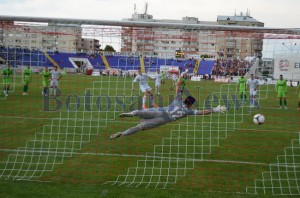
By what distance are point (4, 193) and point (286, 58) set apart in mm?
6424

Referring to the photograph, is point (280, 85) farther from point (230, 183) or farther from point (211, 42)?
point (230, 183)

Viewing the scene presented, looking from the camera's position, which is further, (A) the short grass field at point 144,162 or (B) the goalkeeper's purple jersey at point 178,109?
(B) the goalkeeper's purple jersey at point 178,109

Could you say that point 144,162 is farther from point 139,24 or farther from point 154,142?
point 139,24

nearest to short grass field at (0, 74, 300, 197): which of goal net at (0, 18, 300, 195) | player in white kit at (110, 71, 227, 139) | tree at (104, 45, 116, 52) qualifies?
A: goal net at (0, 18, 300, 195)

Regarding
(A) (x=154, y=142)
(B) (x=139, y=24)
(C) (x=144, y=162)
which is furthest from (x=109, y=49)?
(A) (x=154, y=142)

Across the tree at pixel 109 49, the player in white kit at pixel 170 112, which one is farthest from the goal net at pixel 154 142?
the player in white kit at pixel 170 112

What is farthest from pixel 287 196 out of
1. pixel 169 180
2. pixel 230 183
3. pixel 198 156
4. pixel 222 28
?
pixel 222 28

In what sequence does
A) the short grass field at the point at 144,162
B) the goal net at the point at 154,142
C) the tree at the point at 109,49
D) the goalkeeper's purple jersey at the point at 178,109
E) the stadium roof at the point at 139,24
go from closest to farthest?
the short grass field at the point at 144,162 < the goal net at the point at 154,142 < the stadium roof at the point at 139,24 < the tree at the point at 109,49 < the goalkeeper's purple jersey at the point at 178,109

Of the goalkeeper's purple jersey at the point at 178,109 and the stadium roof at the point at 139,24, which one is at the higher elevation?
the stadium roof at the point at 139,24

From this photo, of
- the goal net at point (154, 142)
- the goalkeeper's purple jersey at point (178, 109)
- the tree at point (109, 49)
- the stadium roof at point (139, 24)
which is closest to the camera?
the goal net at point (154, 142)

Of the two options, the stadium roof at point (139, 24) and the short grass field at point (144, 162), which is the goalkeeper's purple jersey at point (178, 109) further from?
the stadium roof at point (139, 24)

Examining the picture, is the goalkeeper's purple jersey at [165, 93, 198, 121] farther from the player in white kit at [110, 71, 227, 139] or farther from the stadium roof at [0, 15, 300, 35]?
the stadium roof at [0, 15, 300, 35]

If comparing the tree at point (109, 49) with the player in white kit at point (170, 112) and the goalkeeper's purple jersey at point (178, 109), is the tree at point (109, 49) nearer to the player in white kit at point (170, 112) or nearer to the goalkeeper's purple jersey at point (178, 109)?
the player in white kit at point (170, 112)

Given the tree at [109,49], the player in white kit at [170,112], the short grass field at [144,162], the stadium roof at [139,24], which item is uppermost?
the stadium roof at [139,24]
